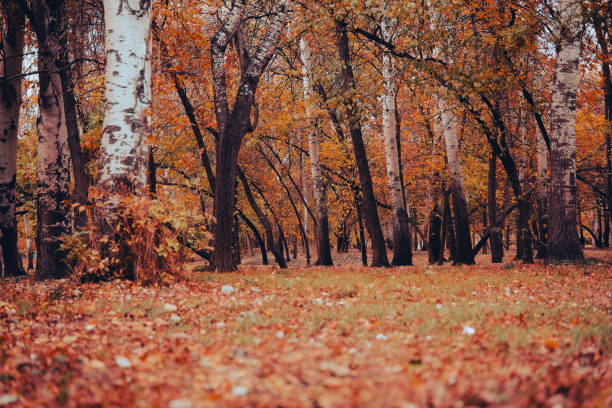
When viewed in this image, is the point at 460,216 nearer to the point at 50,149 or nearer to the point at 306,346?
the point at 306,346

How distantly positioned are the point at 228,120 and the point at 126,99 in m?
2.58

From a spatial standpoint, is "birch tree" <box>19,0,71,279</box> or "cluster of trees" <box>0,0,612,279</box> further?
"birch tree" <box>19,0,71,279</box>

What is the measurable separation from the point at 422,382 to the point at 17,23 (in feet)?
42.0

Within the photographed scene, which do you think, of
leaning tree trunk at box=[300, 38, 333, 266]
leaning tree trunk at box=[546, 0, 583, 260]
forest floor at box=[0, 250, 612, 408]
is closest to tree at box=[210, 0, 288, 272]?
forest floor at box=[0, 250, 612, 408]

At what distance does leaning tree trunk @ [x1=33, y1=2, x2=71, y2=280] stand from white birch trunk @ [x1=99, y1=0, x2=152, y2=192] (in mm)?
4193

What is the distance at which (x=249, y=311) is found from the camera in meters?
5.04

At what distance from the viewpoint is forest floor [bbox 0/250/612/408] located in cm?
240

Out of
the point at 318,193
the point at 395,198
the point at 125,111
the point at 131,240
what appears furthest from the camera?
the point at 318,193

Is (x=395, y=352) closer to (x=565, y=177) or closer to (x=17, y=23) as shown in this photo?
(x=565, y=177)

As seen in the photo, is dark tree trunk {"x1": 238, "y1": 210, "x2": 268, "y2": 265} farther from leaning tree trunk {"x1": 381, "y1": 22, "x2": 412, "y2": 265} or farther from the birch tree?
the birch tree

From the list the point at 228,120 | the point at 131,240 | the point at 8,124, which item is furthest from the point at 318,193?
the point at 131,240

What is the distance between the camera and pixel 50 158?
10.3m

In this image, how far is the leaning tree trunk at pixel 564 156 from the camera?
1012 cm

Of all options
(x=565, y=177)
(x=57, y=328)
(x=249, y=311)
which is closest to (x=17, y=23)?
(x=57, y=328)
